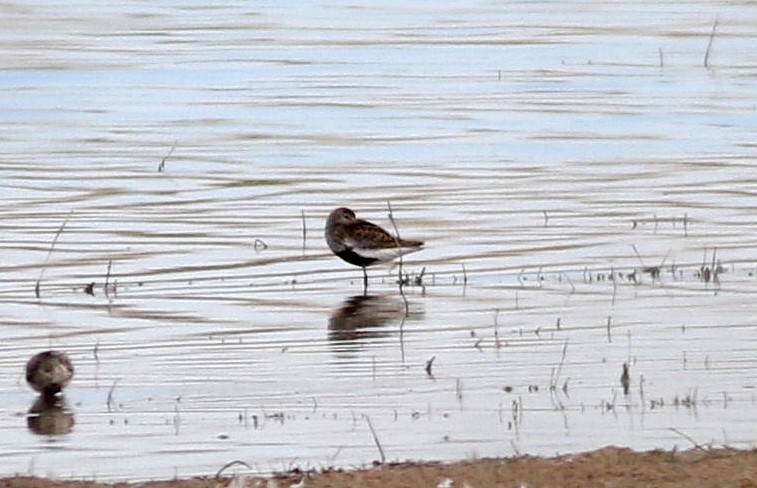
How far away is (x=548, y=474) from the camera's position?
27.4 ft

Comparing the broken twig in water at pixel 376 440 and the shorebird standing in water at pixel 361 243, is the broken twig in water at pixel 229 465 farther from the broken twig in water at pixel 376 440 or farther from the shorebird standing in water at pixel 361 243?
the shorebird standing in water at pixel 361 243

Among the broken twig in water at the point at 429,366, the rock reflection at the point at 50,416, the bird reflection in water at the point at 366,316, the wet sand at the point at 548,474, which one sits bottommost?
the wet sand at the point at 548,474

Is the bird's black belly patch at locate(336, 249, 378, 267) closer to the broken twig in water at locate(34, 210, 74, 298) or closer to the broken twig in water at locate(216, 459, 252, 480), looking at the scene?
the broken twig in water at locate(34, 210, 74, 298)

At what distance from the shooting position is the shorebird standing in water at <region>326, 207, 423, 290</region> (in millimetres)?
14805

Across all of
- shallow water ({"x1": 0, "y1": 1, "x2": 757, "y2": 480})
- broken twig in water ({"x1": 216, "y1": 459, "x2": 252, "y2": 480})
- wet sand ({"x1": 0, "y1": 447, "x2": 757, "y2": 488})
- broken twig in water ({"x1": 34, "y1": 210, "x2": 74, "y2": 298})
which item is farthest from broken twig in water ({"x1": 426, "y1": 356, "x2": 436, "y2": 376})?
broken twig in water ({"x1": 34, "y1": 210, "x2": 74, "y2": 298})

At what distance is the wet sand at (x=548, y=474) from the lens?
26.8 feet

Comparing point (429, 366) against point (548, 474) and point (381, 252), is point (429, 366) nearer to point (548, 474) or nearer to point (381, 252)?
point (381, 252)

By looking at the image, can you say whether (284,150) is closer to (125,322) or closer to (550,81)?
(550,81)

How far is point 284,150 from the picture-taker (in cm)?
2133

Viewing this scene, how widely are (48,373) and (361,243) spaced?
12.9ft

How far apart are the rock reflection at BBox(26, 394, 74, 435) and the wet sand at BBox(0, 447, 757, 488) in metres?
1.74

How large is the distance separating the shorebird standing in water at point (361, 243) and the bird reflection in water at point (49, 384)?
366 cm

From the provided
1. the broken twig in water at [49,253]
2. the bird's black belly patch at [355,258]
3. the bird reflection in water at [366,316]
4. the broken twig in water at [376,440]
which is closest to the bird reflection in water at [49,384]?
the broken twig in water at [376,440]

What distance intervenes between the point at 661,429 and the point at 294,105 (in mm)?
14457
